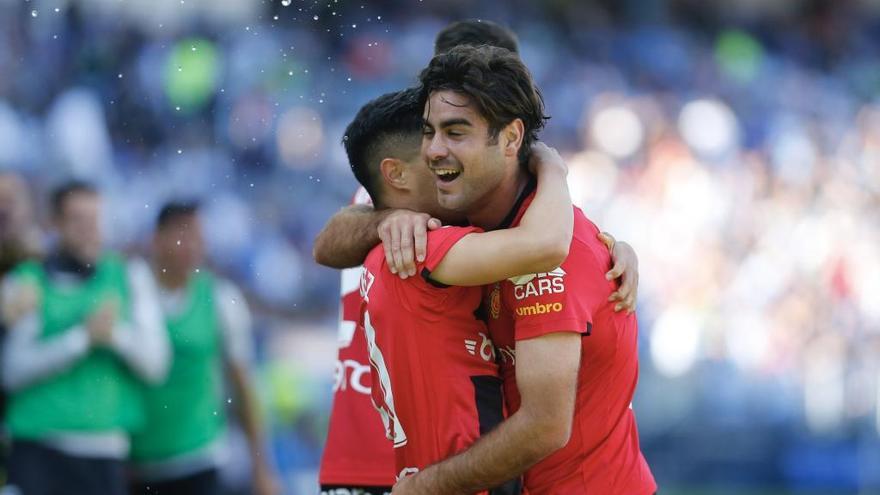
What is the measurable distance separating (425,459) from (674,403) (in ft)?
39.0

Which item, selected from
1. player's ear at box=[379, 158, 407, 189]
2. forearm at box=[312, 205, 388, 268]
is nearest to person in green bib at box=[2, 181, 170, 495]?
forearm at box=[312, 205, 388, 268]

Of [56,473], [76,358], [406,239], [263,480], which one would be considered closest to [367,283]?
→ [406,239]

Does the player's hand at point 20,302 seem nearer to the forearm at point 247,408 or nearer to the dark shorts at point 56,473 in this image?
the dark shorts at point 56,473

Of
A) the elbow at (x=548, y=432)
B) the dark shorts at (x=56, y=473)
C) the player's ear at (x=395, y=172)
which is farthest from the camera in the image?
the dark shorts at (x=56, y=473)

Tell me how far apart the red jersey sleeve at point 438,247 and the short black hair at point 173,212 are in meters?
4.74

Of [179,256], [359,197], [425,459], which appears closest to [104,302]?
[179,256]

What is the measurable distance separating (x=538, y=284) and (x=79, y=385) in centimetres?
478

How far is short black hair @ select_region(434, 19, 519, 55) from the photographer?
214 inches

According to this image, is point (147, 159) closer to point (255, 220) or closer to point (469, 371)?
point (255, 220)

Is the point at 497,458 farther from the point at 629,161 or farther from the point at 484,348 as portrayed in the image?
the point at 629,161

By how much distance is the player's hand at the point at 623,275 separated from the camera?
390 centimetres

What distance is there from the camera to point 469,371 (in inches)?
150

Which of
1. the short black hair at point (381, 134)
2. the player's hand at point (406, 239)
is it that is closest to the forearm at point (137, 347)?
the short black hair at point (381, 134)

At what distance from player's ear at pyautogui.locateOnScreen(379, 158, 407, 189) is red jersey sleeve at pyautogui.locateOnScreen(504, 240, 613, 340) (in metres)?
0.60
